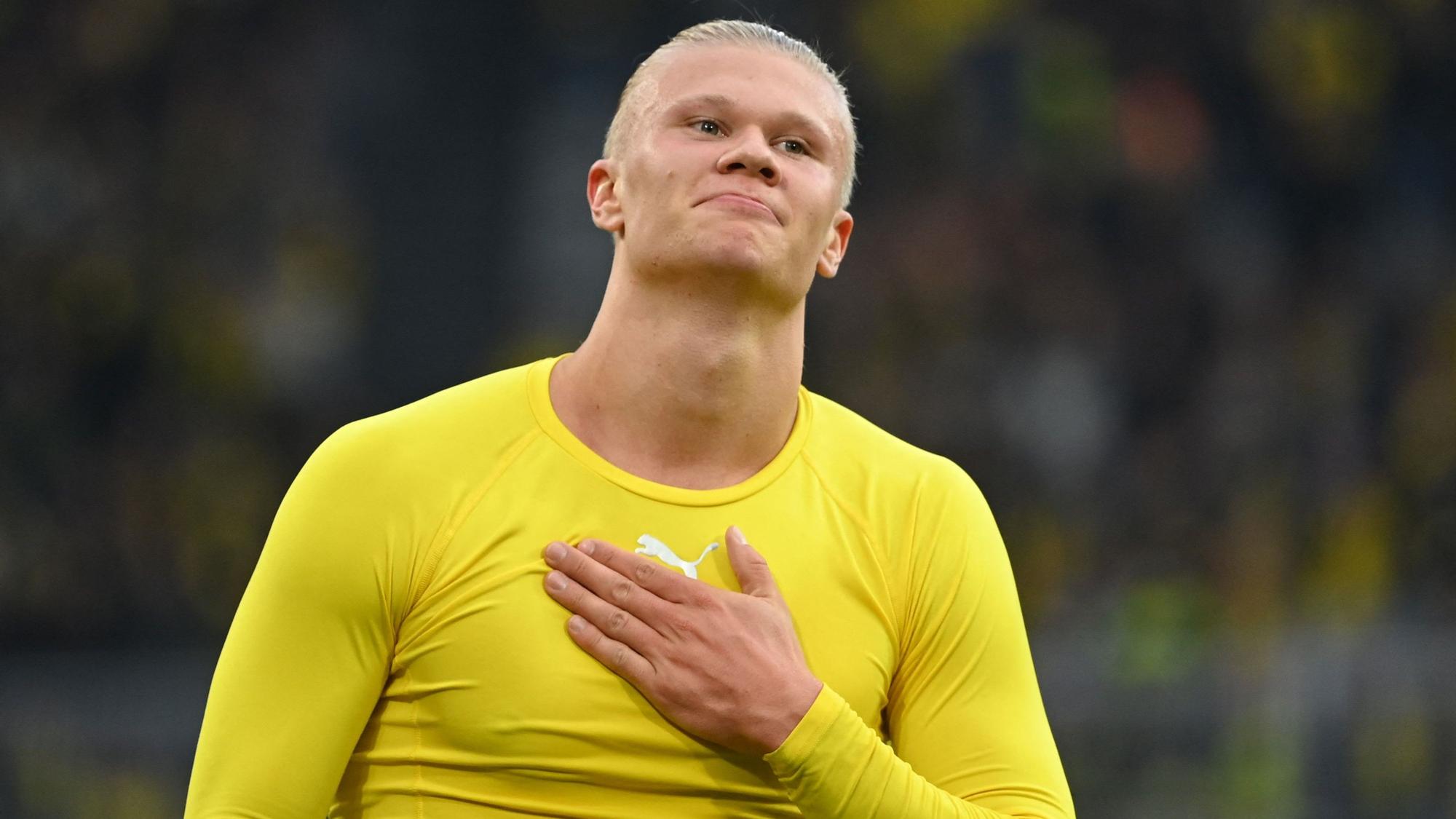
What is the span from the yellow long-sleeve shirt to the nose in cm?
42

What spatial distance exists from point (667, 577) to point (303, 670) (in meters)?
0.48

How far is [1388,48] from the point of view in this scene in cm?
Answer: 885

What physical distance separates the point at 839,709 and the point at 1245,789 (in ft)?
14.1

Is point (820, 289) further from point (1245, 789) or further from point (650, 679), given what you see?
point (650, 679)

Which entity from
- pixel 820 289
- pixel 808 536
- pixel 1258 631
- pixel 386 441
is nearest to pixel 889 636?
pixel 808 536

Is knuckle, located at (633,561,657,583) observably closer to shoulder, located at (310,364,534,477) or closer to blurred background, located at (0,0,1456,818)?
shoulder, located at (310,364,534,477)

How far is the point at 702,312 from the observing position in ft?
8.54

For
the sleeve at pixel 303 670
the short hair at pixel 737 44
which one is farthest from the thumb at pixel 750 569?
the short hair at pixel 737 44

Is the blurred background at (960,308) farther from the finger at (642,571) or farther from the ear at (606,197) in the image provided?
the finger at (642,571)

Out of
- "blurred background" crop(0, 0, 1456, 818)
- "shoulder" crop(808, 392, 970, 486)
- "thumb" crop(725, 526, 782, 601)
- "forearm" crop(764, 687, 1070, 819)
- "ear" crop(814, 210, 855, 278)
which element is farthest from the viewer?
"blurred background" crop(0, 0, 1456, 818)

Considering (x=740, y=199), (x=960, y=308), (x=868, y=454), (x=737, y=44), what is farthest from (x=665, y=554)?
(x=960, y=308)

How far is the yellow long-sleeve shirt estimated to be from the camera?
2.37 m

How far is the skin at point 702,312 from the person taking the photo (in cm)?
243

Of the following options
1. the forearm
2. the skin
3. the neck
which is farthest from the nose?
the forearm
